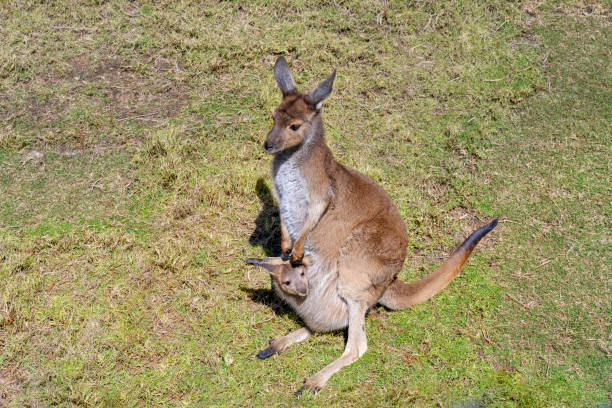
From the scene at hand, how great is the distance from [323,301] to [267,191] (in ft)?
4.90

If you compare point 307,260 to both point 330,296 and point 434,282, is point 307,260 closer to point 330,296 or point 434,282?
point 330,296

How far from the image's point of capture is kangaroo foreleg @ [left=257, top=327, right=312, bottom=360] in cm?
408

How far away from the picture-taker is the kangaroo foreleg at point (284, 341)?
408 centimetres

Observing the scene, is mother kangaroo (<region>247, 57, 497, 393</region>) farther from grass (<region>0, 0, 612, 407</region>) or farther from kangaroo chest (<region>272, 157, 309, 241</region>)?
grass (<region>0, 0, 612, 407</region>)

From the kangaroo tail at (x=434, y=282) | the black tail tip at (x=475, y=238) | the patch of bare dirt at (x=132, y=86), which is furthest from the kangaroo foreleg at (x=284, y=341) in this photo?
the patch of bare dirt at (x=132, y=86)

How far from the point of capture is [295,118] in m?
3.97

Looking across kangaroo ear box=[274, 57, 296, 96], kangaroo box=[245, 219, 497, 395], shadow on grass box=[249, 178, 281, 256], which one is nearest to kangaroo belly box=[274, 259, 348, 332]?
kangaroo box=[245, 219, 497, 395]

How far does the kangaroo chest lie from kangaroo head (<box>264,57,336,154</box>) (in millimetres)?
181

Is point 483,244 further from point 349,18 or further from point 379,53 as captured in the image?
point 349,18

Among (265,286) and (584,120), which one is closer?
(265,286)

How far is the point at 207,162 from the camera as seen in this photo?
534cm

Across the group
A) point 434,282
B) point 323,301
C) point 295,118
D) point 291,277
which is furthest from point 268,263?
point 434,282

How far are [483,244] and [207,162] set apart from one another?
2728 mm

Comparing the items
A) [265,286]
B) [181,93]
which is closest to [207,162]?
[181,93]
